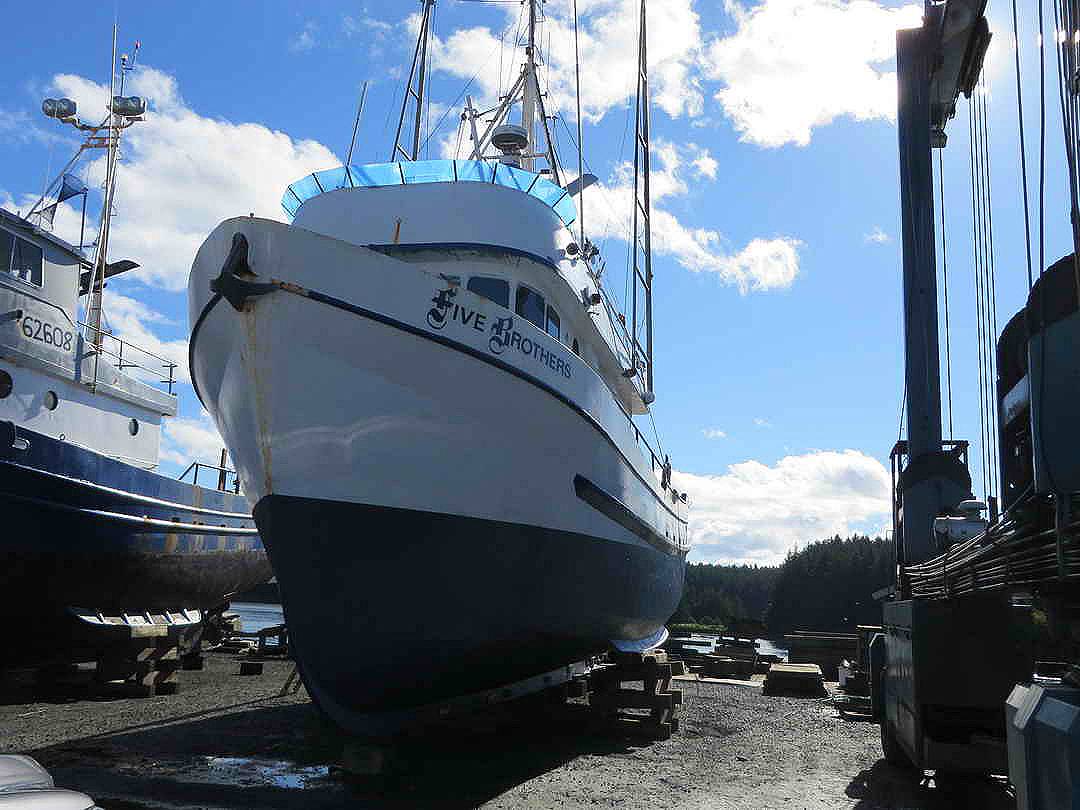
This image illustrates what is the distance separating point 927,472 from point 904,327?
1.79 metres

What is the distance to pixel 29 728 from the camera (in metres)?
7.58

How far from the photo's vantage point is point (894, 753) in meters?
6.75

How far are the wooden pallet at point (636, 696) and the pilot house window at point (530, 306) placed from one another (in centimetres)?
339

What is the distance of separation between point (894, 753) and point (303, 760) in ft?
Result: 15.0

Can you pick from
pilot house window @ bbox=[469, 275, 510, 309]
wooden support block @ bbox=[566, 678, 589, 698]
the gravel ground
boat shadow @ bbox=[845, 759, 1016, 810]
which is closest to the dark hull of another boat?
the gravel ground

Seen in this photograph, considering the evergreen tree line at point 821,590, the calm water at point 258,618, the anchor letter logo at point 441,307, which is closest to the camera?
the anchor letter logo at point 441,307

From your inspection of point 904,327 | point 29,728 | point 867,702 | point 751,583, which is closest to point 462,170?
point 904,327

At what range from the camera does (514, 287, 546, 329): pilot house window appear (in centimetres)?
796

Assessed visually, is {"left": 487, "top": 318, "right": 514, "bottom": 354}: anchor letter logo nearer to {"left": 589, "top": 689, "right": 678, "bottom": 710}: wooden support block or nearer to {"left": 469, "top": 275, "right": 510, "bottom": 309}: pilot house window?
{"left": 469, "top": 275, "right": 510, "bottom": 309}: pilot house window

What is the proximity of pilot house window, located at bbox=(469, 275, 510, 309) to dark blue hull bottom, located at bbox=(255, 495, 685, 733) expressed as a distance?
93.1 inches

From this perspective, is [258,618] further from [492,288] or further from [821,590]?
[492,288]

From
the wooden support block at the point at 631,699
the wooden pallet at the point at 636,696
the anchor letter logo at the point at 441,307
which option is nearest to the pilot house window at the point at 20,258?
the anchor letter logo at the point at 441,307

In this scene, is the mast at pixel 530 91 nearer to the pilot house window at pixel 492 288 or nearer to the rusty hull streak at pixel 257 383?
the pilot house window at pixel 492 288

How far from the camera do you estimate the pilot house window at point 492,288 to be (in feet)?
25.8
